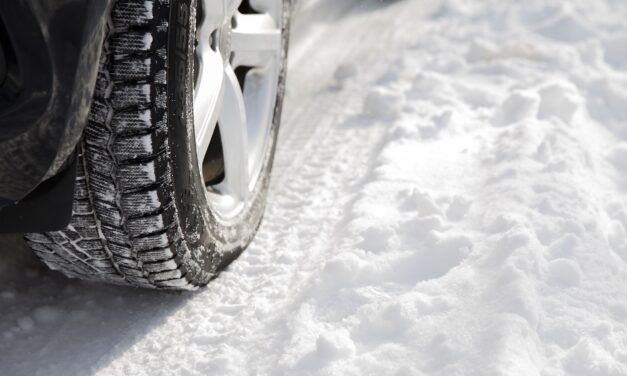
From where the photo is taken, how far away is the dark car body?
47.4 inches

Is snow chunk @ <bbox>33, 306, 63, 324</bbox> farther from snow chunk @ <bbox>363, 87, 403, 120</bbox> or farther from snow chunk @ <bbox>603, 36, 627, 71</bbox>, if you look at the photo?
snow chunk @ <bbox>603, 36, 627, 71</bbox>

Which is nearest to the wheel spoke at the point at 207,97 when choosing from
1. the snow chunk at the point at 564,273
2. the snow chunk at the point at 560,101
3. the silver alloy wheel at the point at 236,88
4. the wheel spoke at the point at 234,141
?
the silver alloy wheel at the point at 236,88

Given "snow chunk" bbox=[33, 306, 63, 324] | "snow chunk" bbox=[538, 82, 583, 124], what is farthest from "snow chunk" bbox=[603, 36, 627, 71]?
"snow chunk" bbox=[33, 306, 63, 324]

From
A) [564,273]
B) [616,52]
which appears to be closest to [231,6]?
[564,273]

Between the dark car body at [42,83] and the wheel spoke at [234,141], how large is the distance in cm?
73

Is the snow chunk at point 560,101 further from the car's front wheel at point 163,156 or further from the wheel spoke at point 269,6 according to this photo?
the car's front wheel at point 163,156

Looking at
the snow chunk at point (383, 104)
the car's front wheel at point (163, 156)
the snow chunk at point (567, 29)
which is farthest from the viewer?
the snow chunk at point (567, 29)

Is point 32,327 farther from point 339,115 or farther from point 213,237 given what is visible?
point 339,115

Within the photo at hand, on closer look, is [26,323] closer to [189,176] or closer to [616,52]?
[189,176]

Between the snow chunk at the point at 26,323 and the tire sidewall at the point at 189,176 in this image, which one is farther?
the snow chunk at the point at 26,323

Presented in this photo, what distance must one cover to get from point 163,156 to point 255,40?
0.77 m

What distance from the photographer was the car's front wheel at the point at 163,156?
4.62 ft

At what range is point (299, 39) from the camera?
371 cm

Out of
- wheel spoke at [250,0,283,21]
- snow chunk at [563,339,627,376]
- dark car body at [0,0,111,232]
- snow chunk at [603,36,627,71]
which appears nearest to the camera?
dark car body at [0,0,111,232]
